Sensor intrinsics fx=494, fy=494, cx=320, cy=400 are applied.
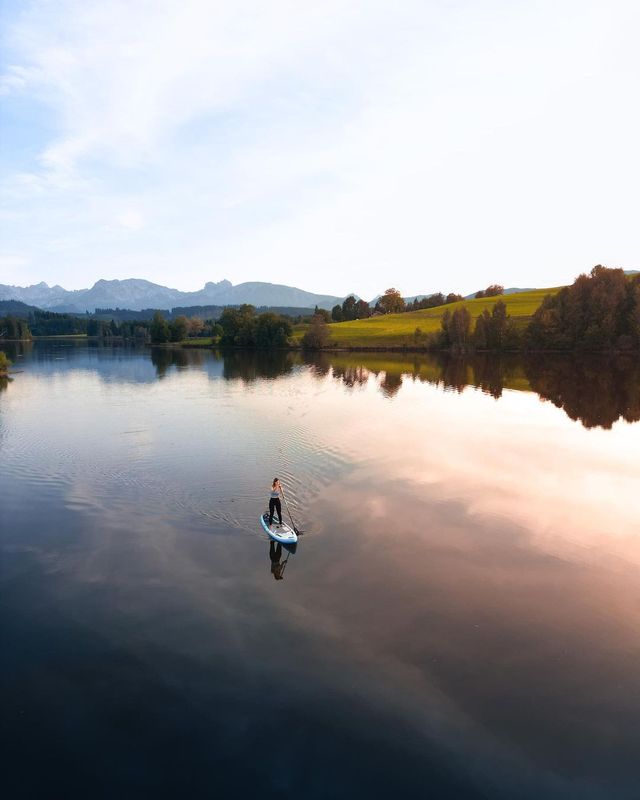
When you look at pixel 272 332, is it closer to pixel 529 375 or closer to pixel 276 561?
pixel 529 375

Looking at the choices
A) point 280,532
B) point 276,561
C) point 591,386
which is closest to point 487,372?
point 591,386

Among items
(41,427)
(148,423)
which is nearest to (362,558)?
(148,423)

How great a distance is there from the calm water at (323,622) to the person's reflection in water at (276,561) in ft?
0.43

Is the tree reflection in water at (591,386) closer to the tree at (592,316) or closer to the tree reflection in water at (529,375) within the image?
the tree reflection in water at (529,375)

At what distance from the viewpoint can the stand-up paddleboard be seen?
24.7m

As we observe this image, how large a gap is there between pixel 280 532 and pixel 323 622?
22.7ft

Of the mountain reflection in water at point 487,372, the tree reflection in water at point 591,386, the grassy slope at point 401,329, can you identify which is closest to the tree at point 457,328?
the mountain reflection in water at point 487,372

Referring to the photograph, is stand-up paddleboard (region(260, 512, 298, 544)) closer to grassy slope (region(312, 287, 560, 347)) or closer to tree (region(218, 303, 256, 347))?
grassy slope (region(312, 287, 560, 347))

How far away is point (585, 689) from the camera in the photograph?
1581 centimetres

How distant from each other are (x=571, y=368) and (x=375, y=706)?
10497cm

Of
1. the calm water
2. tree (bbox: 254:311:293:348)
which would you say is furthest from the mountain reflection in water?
the calm water

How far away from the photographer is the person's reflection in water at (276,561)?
22.6m

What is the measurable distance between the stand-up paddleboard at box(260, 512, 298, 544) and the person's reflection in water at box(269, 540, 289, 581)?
444mm

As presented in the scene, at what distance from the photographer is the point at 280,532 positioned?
25328mm
